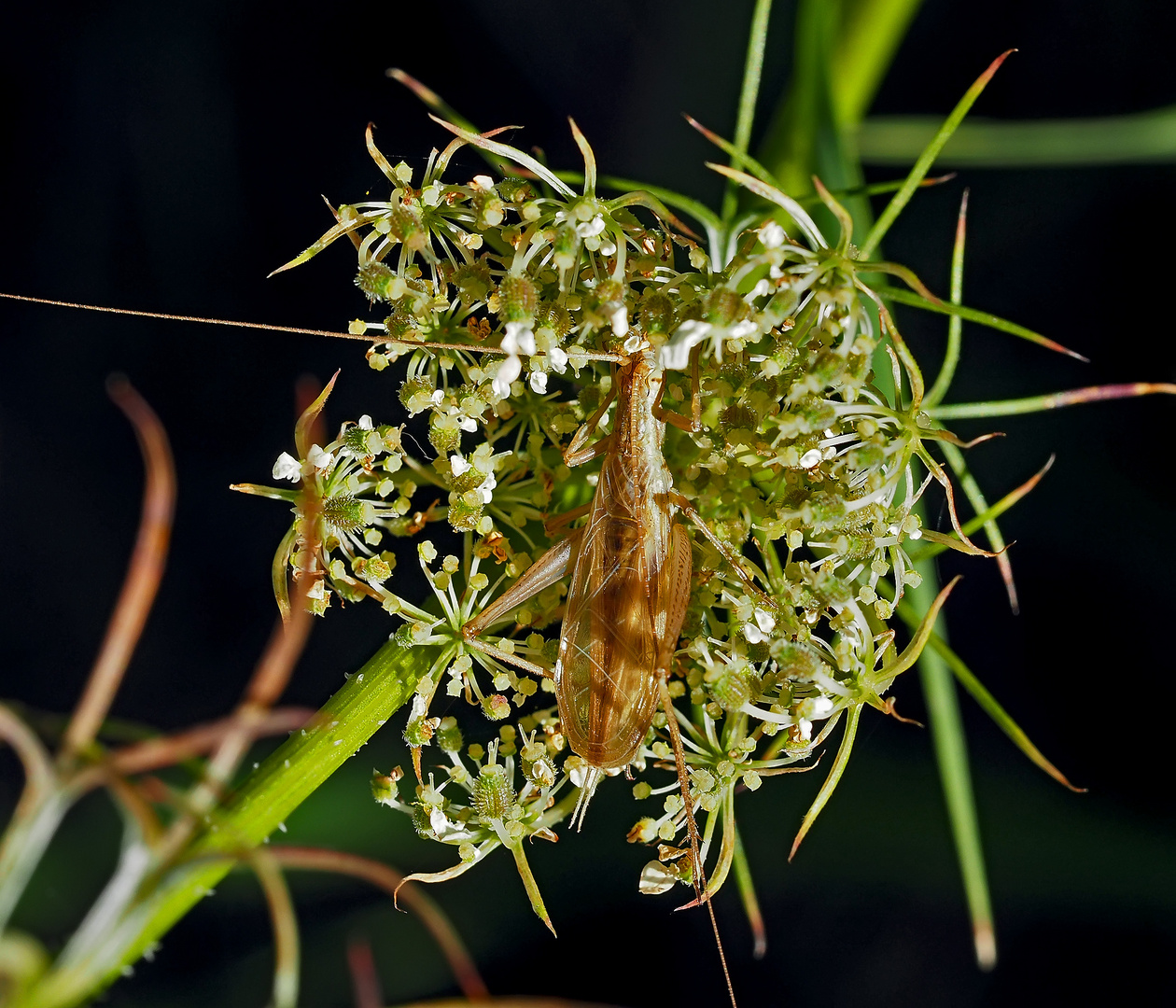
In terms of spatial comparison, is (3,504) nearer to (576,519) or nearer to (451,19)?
(451,19)

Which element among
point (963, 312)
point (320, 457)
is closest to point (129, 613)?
point (320, 457)

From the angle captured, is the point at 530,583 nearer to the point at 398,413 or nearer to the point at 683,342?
the point at 683,342

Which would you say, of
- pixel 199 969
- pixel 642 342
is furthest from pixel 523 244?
pixel 199 969

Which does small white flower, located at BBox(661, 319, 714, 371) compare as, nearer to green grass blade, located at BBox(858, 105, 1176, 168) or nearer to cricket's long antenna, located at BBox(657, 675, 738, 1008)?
cricket's long antenna, located at BBox(657, 675, 738, 1008)

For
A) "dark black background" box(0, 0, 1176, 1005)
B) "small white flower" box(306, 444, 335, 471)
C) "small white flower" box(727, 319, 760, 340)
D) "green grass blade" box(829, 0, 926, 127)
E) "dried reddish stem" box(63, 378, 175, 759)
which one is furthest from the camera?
"dark black background" box(0, 0, 1176, 1005)

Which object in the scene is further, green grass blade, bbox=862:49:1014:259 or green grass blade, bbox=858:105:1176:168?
green grass blade, bbox=858:105:1176:168

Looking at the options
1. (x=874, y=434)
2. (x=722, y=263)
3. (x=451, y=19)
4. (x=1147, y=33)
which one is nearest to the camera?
(x=874, y=434)

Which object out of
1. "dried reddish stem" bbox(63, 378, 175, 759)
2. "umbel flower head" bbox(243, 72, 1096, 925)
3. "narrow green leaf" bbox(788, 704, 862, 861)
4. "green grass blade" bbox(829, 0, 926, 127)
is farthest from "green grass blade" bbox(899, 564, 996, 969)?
"dried reddish stem" bbox(63, 378, 175, 759)
